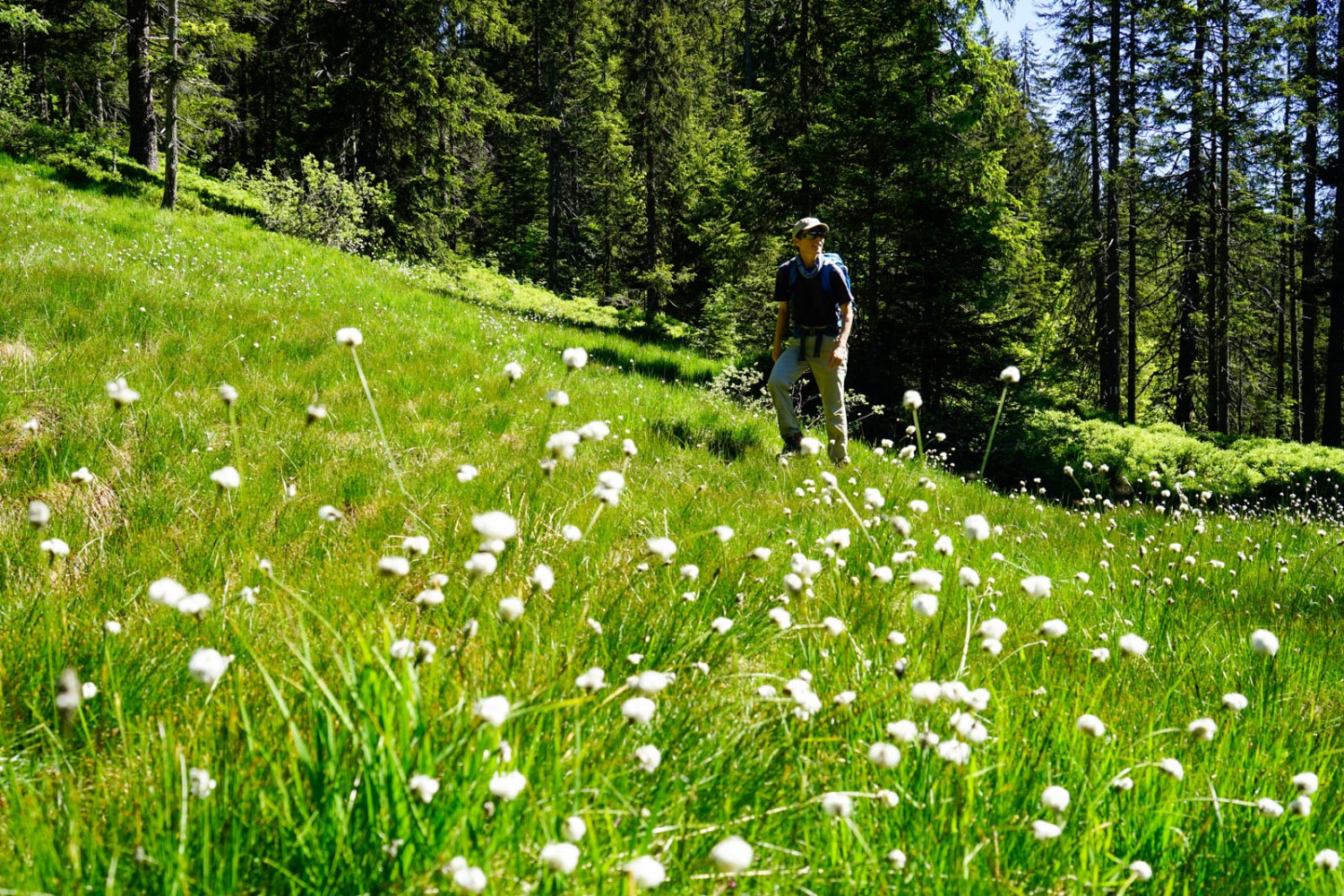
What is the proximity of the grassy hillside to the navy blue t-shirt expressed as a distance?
2.16 meters

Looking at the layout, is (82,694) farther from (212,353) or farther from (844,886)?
(212,353)

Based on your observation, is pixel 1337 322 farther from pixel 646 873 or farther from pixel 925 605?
pixel 646 873

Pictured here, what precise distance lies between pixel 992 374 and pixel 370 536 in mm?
15522

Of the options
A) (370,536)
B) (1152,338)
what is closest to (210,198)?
(370,536)

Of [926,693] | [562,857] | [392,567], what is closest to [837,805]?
[926,693]

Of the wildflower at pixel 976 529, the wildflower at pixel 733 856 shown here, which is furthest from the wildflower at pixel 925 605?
the wildflower at pixel 733 856

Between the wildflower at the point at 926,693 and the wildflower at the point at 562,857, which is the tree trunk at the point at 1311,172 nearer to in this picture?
the wildflower at the point at 926,693

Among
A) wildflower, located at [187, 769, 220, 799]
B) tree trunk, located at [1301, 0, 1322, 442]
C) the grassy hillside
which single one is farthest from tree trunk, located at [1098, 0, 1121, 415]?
wildflower, located at [187, 769, 220, 799]

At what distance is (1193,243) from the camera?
67.6 ft

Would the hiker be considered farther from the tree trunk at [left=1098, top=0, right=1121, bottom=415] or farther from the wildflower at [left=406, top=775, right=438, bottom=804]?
the tree trunk at [left=1098, top=0, right=1121, bottom=415]

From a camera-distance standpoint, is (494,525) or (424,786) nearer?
(424,786)

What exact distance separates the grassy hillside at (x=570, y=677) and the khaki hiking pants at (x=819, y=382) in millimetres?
1519

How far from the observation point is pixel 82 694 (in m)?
1.61

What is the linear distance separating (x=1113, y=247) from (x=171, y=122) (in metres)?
25.2
